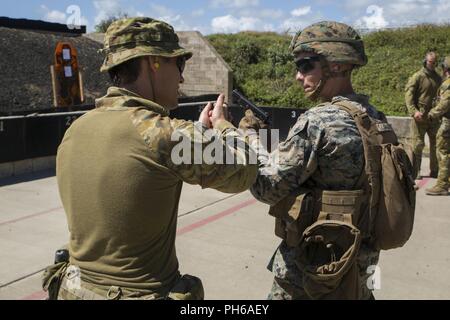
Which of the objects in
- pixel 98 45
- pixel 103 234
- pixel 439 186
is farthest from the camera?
pixel 98 45

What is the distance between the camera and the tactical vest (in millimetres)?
2230

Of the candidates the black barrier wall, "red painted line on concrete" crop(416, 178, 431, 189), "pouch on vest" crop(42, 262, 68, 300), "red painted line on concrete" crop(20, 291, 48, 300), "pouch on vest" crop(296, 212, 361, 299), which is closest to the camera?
"pouch on vest" crop(42, 262, 68, 300)

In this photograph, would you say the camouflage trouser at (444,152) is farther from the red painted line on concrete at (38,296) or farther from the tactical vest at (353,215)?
the red painted line on concrete at (38,296)

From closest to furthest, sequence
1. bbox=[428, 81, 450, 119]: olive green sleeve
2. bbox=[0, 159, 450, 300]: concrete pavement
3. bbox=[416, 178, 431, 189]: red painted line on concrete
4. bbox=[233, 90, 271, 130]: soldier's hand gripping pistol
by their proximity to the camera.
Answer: bbox=[233, 90, 271, 130]: soldier's hand gripping pistol, bbox=[0, 159, 450, 300]: concrete pavement, bbox=[428, 81, 450, 119]: olive green sleeve, bbox=[416, 178, 431, 189]: red painted line on concrete

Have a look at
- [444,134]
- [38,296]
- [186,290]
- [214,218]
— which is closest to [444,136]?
[444,134]

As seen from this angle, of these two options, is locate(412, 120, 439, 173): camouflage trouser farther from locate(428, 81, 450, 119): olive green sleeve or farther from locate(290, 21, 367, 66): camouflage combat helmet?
locate(290, 21, 367, 66): camouflage combat helmet

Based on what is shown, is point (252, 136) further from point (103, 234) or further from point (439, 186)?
point (439, 186)

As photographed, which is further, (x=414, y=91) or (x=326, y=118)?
(x=414, y=91)

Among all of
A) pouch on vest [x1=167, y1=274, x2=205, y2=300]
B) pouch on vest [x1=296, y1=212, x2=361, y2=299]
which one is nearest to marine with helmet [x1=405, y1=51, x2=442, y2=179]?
pouch on vest [x1=296, y1=212, x2=361, y2=299]

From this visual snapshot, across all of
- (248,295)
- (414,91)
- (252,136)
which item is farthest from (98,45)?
(252,136)

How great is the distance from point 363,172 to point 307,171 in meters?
0.27

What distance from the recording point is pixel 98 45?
1920 centimetres

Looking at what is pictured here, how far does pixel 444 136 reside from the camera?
7.17 meters

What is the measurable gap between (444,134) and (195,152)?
6580 mm
